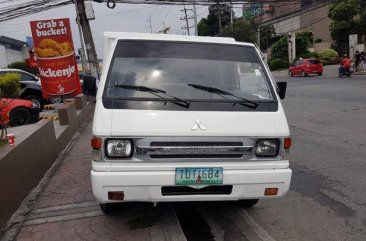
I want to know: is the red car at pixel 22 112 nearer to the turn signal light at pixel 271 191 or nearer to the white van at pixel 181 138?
the white van at pixel 181 138

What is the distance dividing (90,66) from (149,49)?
16014mm

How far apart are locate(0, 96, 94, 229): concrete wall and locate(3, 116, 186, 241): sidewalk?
0.82 ft

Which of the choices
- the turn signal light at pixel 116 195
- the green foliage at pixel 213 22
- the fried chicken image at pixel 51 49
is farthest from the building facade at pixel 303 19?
the turn signal light at pixel 116 195

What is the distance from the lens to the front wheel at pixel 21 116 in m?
11.7

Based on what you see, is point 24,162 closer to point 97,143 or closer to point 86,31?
point 97,143

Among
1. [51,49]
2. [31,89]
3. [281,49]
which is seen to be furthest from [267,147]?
[281,49]

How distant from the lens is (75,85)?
52.1 ft

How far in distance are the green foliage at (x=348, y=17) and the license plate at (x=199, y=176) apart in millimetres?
40229

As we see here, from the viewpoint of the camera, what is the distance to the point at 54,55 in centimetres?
1512

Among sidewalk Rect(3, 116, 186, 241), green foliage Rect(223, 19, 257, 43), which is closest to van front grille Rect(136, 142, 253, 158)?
sidewalk Rect(3, 116, 186, 241)

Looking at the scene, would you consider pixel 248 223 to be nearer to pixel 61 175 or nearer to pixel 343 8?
pixel 61 175

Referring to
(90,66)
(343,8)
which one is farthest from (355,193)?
(343,8)

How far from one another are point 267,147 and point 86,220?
2.23 m

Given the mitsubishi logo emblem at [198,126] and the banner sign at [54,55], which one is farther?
the banner sign at [54,55]
